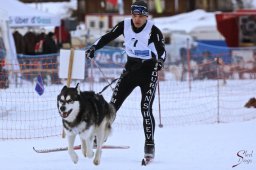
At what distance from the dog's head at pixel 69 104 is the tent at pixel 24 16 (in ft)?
37.5

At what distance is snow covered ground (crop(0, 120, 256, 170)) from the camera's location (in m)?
6.20

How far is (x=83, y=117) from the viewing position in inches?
225

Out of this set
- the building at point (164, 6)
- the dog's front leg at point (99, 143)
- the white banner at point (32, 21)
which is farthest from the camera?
the building at point (164, 6)

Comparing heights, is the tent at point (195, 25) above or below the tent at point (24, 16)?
below

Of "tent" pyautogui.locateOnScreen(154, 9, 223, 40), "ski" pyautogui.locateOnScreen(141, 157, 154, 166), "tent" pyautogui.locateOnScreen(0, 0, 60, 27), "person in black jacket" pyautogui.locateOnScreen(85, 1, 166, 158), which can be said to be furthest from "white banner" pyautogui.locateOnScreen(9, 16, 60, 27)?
"ski" pyautogui.locateOnScreen(141, 157, 154, 166)

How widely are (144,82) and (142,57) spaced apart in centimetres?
25

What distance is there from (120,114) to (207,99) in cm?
271

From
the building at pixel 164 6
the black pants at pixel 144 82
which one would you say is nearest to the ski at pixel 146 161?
the black pants at pixel 144 82

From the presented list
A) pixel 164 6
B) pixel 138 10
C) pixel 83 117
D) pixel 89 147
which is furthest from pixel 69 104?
pixel 164 6

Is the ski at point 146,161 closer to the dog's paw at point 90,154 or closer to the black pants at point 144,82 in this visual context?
the black pants at point 144,82

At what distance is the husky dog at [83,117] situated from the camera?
5660 mm

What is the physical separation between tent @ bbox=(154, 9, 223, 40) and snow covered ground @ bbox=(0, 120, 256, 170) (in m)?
15.2

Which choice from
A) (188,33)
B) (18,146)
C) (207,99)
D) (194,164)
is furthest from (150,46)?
(188,33)

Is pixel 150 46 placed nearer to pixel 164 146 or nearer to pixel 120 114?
pixel 164 146
